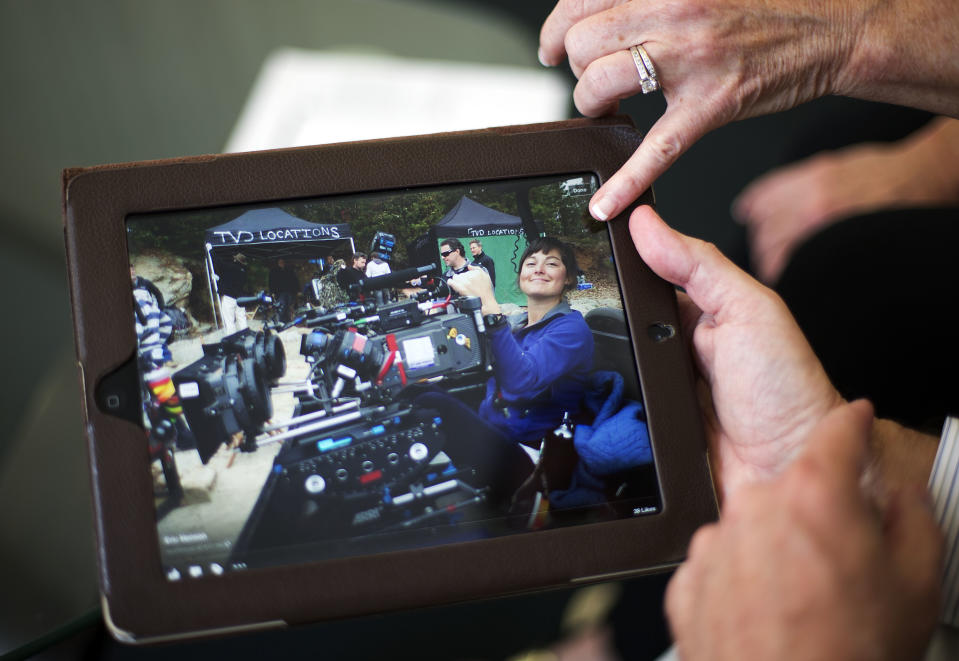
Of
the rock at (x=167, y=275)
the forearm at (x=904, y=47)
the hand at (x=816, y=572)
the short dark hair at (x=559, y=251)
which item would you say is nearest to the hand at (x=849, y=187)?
the forearm at (x=904, y=47)

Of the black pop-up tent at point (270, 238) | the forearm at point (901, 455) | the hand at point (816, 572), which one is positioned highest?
the black pop-up tent at point (270, 238)

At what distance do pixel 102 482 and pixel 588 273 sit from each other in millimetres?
494

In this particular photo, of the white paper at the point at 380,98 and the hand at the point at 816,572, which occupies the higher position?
the white paper at the point at 380,98

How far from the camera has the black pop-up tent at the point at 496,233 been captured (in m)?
0.69

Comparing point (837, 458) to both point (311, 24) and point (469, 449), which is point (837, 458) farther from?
point (311, 24)

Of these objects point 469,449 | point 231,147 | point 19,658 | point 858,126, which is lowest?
point 19,658

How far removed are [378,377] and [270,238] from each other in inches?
6.6

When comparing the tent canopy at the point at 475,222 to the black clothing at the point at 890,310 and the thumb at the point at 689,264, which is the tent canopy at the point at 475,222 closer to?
the thumb at the point at 689,264

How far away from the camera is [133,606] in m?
0.62

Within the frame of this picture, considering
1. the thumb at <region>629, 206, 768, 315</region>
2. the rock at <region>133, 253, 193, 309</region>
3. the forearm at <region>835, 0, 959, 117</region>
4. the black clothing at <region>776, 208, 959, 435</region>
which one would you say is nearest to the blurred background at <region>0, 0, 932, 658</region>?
the black clothing at <region>776, 208, 959, 435</region>

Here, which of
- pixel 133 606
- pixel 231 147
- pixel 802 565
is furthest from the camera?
pixel 231 147

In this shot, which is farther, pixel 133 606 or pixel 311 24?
pixel 311 24

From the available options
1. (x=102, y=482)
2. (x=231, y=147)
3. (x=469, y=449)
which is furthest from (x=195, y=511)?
(x=231, y=147)

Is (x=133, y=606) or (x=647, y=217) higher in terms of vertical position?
(x=647, y=217)
